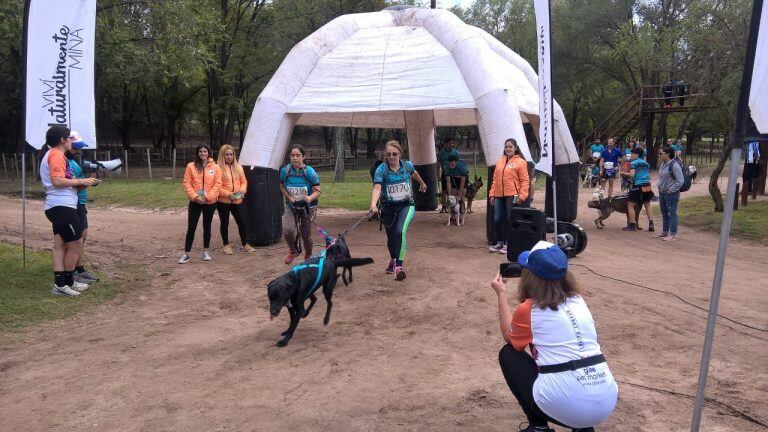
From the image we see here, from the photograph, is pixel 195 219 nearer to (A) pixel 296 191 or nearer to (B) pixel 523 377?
(A) pixel 296 191

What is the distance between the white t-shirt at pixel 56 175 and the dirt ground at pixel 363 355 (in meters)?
1.42

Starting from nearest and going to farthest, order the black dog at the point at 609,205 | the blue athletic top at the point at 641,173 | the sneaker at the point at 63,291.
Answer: the sneaker at the point at 63,291 → the blue athletic top at the point at 641,173 → the black dog at the point at 609,205

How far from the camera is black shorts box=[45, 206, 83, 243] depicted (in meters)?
6.81

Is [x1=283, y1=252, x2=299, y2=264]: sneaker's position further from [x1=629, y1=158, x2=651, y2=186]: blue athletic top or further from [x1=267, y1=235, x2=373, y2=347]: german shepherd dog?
[x1=629, y1=158, x2=651, y2=186]: blue athletic top

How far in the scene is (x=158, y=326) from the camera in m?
6.25

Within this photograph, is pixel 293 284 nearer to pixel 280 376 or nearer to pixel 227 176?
pixel 280 376

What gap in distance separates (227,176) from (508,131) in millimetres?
4676

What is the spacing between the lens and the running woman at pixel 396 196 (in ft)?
24.2

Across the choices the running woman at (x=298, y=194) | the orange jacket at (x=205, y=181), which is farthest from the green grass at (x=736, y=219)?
the orange jacket at (x=205, y=181)

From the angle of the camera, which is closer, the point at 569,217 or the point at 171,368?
the point at 171,368

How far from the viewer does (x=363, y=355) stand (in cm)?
515

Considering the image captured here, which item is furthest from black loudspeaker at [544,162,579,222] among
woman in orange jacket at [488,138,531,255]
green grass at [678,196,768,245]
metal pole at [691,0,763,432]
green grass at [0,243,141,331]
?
metal pole at [691,0,763,432]

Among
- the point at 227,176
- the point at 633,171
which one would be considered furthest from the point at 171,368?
the point at 633,171

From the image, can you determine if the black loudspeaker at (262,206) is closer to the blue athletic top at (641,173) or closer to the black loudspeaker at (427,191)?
the black loudspeaker at (427,191)
